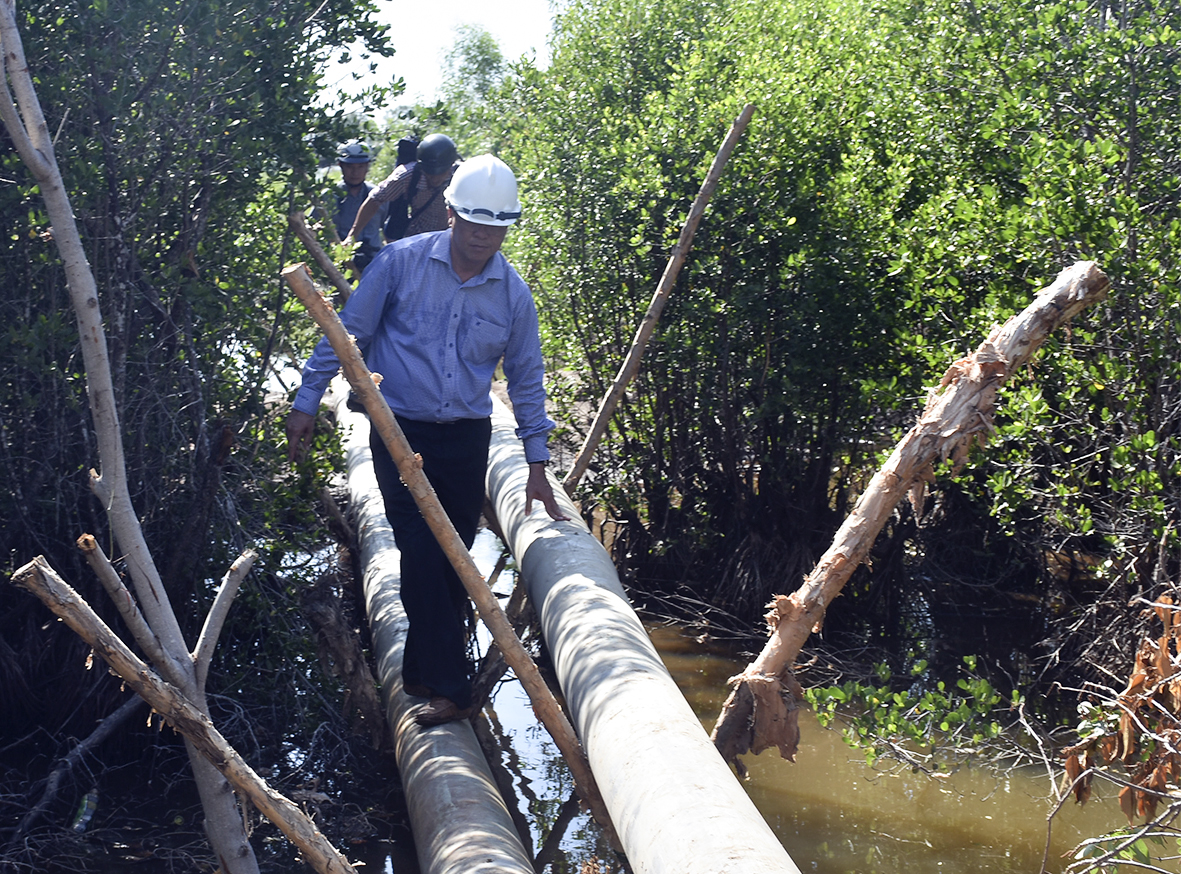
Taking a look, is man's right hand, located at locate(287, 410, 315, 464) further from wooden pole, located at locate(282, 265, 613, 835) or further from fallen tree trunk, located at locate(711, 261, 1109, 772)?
fallen tree trunk, located at locate(711, 261, 1109, 772)

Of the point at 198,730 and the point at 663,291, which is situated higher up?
the point at 663,291

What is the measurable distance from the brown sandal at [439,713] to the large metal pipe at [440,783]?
26mm

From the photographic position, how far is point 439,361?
13.3 ft

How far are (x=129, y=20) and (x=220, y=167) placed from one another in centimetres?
63

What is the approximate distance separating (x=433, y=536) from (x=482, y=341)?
75 cm

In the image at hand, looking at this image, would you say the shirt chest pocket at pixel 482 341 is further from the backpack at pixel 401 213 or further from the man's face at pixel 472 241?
the backpack at pixel 401 213

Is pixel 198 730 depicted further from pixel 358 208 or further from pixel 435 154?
pixel 358 208

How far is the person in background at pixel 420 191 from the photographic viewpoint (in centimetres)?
731

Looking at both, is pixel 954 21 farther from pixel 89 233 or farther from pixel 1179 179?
pixel 89 233

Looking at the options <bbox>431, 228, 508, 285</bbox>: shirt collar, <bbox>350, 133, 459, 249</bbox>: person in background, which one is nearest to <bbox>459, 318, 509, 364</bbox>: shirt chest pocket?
<bbox>431, 228, 508, 285</bbox>: shirt collar

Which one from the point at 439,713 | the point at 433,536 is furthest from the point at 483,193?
the point at 439,713

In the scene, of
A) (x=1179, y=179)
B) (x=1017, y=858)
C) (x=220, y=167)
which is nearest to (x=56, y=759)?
(x=220, y=167)

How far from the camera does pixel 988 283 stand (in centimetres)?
556

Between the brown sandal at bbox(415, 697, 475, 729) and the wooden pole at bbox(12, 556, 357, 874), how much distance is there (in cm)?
123
